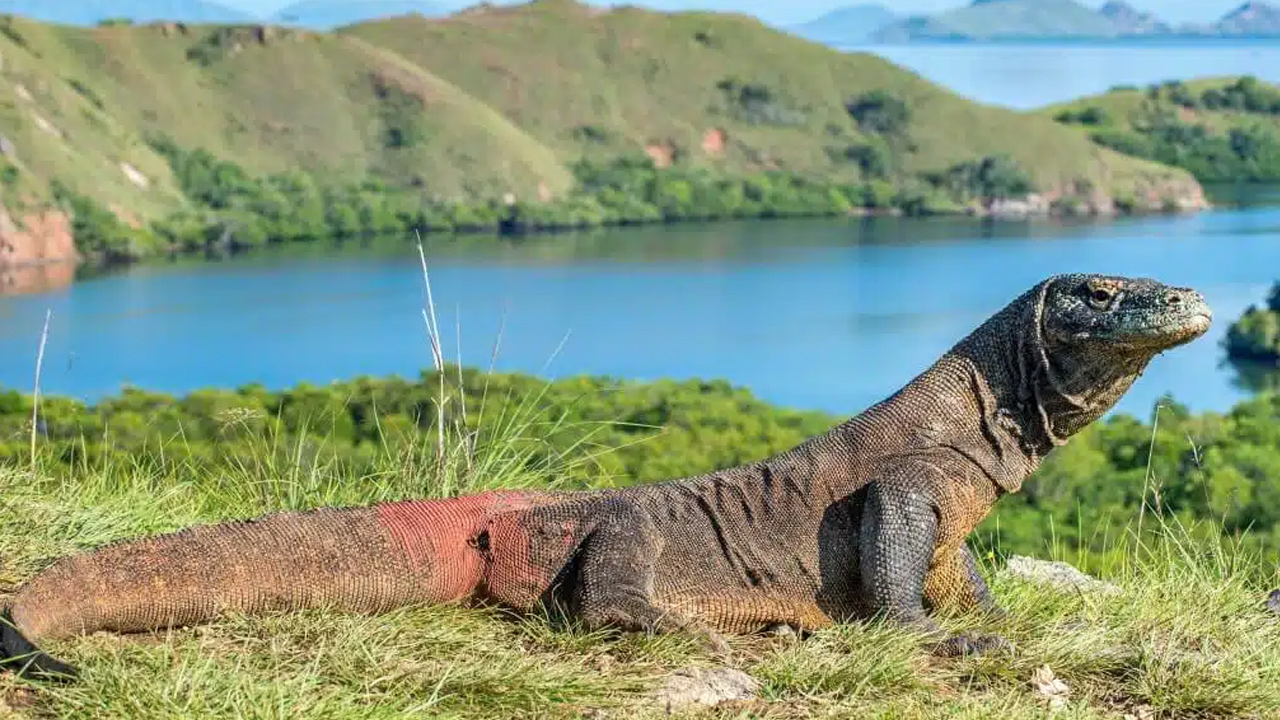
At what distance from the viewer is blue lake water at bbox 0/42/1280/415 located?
194 ft

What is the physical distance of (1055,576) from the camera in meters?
5.75

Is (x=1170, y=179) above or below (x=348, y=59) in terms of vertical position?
below

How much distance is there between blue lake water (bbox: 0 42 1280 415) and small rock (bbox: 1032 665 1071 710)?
37.9m

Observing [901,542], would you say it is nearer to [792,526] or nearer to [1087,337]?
[792,526]

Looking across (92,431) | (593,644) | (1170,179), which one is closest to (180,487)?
(593,644)

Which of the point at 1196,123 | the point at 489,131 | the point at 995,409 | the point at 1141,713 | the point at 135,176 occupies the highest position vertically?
the point at 995,409

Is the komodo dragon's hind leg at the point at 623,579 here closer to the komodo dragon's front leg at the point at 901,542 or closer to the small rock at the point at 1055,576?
the komodo dragon's front leg at the point at 901,542

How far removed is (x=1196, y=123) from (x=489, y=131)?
76.1m

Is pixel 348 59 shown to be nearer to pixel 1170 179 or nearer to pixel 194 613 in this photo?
pixel 1170 179

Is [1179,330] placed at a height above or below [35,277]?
above

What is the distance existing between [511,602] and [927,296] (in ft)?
241

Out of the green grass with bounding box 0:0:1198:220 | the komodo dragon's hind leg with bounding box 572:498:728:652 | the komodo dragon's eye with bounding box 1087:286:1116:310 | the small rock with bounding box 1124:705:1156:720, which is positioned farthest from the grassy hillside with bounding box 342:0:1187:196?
the small rock with bounding box 1124:705:1156:720

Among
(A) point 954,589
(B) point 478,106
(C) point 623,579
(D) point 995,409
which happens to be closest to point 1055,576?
(A) point 954,589

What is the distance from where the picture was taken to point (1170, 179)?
450 feet
